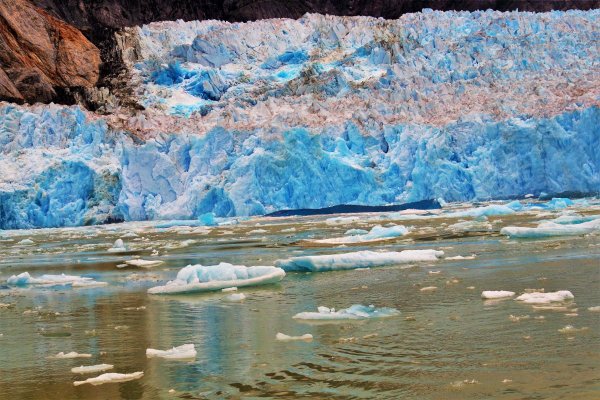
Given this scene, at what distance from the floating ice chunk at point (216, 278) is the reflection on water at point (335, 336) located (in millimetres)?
149

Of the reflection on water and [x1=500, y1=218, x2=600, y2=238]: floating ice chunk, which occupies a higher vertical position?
[x1=500, y1=218, x2=600, y2=238]: floating ice chunk

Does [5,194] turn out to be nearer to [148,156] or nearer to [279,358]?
[148,156]

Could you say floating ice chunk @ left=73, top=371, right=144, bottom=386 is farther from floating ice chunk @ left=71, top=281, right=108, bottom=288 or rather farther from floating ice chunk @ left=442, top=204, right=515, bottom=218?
floating ice chunk @ left=442, top=204, right=515, bottom=218

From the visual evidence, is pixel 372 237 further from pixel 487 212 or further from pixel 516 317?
pixel 516 317

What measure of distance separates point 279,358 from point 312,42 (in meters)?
29.9

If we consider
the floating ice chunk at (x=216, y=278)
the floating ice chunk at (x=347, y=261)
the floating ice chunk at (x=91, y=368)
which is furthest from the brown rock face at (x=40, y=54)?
the floating ice chunk at (x=91, y=368)

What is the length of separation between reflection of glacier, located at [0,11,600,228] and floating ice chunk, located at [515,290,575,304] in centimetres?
1656

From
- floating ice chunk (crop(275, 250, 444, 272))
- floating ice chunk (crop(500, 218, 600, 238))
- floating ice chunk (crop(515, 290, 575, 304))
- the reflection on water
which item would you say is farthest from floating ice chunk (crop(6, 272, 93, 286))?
floating ice chunk (crop(500, 218, 600, 238))

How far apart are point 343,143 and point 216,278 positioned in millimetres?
15990

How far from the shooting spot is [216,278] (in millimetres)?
8383

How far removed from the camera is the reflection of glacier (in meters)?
22.6

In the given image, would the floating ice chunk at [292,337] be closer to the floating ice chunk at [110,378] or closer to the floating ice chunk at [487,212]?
the floating ice chunk at [110,378]

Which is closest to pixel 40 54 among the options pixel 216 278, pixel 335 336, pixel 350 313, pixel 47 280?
pixel 47 280

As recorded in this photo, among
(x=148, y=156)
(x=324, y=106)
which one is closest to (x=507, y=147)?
(x=324, y=106)
